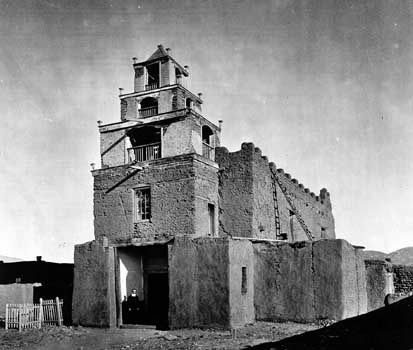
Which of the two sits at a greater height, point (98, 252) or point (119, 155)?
point (119, 155)

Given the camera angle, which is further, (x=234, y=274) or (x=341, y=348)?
(x=234, y=274)

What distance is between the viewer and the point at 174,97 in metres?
23.7

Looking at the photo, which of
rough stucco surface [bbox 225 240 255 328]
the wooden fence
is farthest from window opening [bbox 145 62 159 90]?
the wooden fence

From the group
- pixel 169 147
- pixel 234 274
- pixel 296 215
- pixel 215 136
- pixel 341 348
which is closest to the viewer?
pixel 341 348

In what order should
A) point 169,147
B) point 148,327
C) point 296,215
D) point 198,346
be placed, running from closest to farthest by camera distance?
point 198,346 → point 148,327 → point 169,147 → point 296,215

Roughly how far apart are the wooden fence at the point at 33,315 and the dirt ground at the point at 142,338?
592 mm

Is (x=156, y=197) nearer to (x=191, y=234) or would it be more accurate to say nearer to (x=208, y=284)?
(x=191, y=234)

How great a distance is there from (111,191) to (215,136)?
660cm

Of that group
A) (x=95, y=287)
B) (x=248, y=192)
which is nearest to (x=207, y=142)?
(x=248, y=192)

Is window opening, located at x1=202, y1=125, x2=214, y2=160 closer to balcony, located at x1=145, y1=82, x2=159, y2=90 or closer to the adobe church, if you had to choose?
the adobe church

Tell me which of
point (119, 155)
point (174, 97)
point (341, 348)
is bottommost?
point (341, 348)

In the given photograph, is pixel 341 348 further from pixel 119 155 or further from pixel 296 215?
pixel 296 215

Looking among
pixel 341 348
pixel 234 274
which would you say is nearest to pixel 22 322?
pixel 234 274

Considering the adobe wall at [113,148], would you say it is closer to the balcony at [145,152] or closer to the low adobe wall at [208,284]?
the balcony at [145,152]
